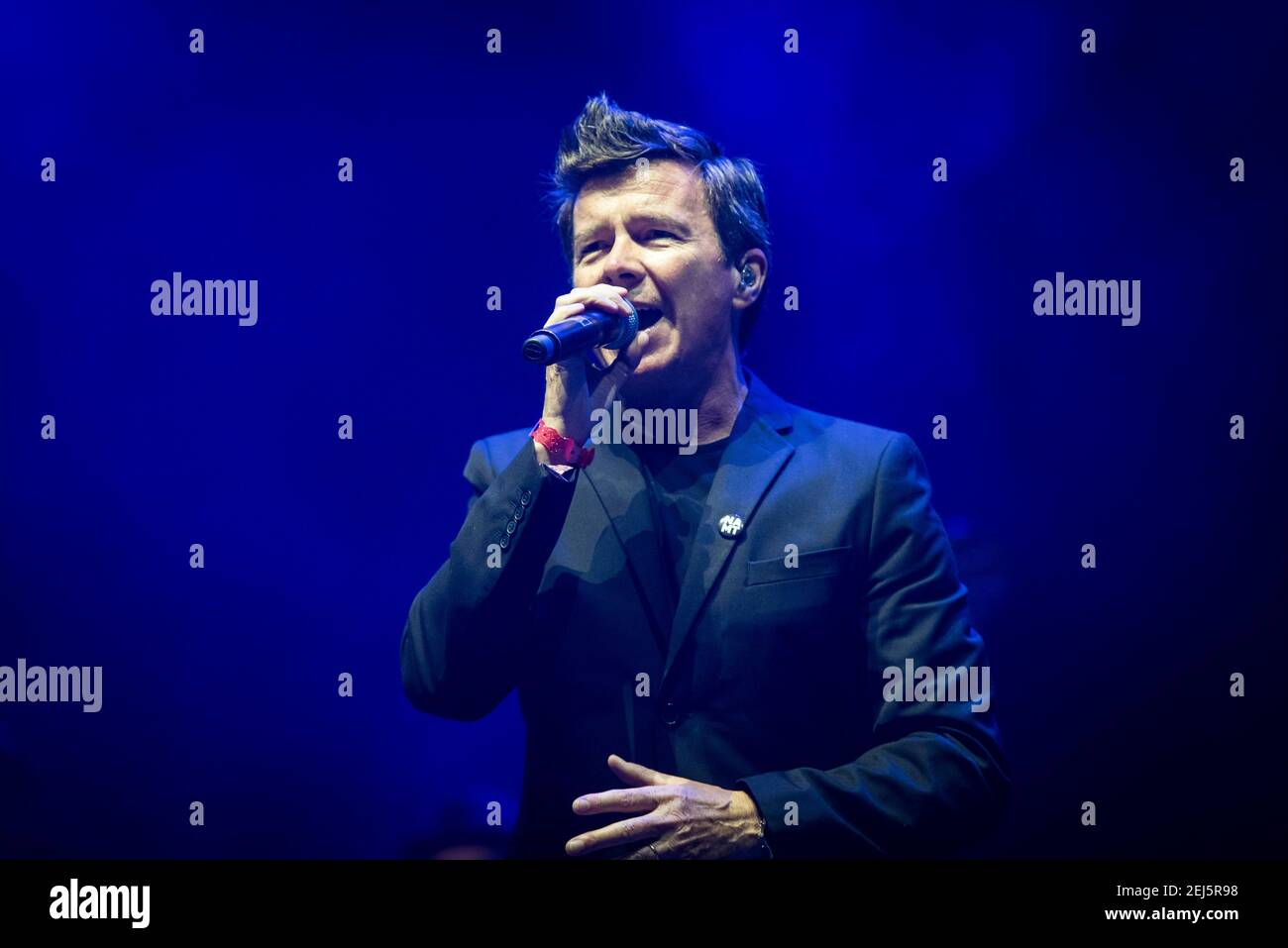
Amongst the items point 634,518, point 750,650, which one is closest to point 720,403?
point 634,518

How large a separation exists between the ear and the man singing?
0.08 meters

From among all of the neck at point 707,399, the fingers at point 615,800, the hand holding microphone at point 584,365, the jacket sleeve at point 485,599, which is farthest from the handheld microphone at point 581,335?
the fingers at point 615,800

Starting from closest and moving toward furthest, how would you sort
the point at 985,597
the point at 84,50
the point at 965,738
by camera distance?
the point at 965,738 → the point at 985,597 → the point at 84,50

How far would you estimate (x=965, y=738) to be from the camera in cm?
286

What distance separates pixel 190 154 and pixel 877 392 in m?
1.64

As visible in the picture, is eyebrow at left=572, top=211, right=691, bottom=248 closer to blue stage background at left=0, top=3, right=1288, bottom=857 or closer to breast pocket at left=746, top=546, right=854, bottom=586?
blue stage background at left=0, top=3, right=1288, bottom=857

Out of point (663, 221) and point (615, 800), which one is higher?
point (663, 221)

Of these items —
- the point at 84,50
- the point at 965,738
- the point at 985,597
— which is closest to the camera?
the point at 965,738

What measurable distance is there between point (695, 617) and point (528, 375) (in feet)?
2.25

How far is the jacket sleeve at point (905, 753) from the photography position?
2.82 metres

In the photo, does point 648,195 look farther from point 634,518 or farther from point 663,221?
point 634,518

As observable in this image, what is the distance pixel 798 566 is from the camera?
2883 millimetres
